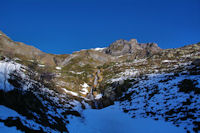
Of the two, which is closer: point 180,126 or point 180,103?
point 180,126

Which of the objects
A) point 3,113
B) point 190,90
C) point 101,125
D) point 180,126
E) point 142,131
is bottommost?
point 101,125

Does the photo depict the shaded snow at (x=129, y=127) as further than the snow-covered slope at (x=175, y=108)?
Yes

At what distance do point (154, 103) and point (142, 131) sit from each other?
6954mm

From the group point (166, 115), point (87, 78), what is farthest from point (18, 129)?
point (87, 78)

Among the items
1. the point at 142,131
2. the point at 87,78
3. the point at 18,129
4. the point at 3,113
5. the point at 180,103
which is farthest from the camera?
the point at 87,78

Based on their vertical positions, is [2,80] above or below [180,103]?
above

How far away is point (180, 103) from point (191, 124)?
16.8ft

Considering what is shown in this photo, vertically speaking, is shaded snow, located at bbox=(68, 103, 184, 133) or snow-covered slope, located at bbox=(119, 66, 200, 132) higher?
snow-covered slope, located at bbox=(119, 66, 200, 132)

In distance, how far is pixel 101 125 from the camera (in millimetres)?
18078

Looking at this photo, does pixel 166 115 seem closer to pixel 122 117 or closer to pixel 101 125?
pixel 122 117

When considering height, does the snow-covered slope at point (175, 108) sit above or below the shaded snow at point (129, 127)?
above

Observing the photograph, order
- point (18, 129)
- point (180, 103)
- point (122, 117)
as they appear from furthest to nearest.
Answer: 1. point (122, 117)
2. point (180, 103)
3. point (18, 129)

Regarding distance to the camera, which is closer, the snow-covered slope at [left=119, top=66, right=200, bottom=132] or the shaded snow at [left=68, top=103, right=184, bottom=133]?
the snow-covered slope at [left=119, top=66, right=200, bottom=132]

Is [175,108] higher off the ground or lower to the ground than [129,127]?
higher
